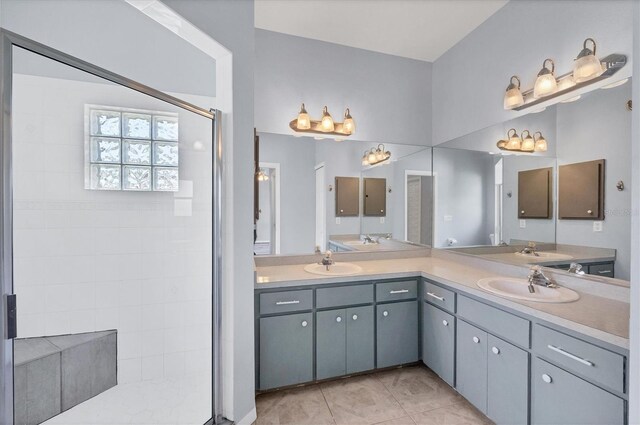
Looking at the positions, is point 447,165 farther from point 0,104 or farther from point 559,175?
point 0,104

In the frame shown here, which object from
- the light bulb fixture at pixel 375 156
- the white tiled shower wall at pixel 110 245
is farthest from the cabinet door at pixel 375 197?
the white tiled shower wall at pixel 110 245

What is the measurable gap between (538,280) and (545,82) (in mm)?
1248

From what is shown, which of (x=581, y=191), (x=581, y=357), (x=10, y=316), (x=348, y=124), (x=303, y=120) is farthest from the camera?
(x=348, y=124)

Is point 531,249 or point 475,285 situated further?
point 531,249

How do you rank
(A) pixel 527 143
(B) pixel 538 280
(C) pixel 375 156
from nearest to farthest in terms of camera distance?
(B) pixel 538 280
(A) pixel 527 143
(C) pixel 375 156

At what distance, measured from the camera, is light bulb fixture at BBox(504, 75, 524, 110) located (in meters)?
1.99

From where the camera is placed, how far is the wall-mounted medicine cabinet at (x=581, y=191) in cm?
156

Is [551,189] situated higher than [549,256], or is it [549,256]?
[551,189]

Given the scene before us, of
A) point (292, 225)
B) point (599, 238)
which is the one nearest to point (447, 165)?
point (599, 238)

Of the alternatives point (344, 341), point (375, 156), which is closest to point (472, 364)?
point (344, 341)

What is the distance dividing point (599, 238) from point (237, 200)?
2.05 m

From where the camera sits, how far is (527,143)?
6.52 feet

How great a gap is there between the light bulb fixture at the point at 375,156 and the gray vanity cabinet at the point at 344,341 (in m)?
1.34

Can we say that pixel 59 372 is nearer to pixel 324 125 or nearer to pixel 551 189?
pixel 324 125
